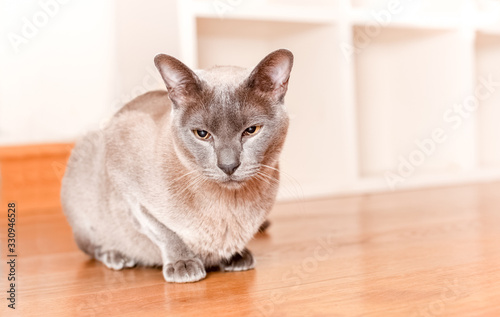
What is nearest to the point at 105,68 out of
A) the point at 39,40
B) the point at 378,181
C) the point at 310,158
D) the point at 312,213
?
the point at 39,40

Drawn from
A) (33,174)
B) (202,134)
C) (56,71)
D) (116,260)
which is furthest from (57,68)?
(202,134)

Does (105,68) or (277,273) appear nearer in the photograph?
(277,273)

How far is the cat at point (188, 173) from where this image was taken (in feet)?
3.54

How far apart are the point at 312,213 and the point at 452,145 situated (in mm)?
1252

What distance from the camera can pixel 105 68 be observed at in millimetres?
2668

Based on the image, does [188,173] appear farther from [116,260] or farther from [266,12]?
[266,12]

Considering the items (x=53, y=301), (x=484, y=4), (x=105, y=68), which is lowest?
(x=53, y=301)

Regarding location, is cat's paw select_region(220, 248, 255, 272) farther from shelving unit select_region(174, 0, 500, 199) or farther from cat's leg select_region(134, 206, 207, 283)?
shelving unit select_region(174, 0, 500, 199)

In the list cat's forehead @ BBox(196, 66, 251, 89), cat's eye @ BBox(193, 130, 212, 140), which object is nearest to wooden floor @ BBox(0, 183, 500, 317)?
cat's eye @ BBox(193, 130, 212, 140)

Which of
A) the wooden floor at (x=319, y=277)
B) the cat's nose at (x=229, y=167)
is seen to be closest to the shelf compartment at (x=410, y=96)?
the wooden floor at (x=319, y=277)

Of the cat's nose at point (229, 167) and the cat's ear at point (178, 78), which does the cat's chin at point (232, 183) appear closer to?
the cat's nose at point (229, 167)

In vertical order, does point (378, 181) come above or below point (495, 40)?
below

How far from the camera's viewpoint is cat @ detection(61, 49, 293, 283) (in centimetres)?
108

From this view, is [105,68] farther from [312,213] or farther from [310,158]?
[312,213]
